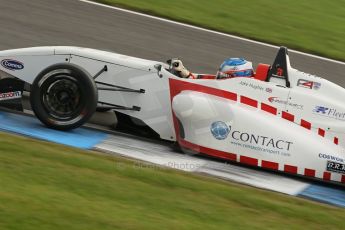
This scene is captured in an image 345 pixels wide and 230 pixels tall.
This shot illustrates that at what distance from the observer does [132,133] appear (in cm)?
1062

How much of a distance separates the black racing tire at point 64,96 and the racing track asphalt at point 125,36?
13.8 feet

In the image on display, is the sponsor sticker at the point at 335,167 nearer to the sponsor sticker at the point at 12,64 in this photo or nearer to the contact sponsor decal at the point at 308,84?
the contact sponsor decal at the point at 308,84

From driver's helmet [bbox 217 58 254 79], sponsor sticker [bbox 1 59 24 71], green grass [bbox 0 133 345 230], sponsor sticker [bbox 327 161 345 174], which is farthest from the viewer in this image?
sponsor sticker [bbox 1 59 24 71]

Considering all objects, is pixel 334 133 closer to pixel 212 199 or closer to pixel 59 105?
pixel 212 199

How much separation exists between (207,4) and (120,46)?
358 centimetres

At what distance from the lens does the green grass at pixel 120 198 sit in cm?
691

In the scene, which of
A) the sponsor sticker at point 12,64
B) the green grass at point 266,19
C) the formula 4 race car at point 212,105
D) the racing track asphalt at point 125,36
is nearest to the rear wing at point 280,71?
the formula 4 race car at point 212,105

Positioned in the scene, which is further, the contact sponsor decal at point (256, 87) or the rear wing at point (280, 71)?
the rear wing at point (280, 71)

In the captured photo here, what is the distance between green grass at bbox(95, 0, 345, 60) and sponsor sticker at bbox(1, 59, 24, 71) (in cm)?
649

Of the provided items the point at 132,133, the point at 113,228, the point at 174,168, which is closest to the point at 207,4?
the point at 132,133

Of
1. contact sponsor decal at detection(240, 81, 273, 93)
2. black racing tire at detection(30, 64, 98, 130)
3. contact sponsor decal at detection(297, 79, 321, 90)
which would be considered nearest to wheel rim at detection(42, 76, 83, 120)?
black racing tire at detection(30, 64, 98, 130)

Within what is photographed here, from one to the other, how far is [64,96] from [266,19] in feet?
27.5

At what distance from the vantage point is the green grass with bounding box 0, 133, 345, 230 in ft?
22.7

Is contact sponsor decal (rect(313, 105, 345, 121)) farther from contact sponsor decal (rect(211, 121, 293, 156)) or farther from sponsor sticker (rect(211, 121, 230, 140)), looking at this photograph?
sponsor sticker (rect(211, 121, 230, 140))
